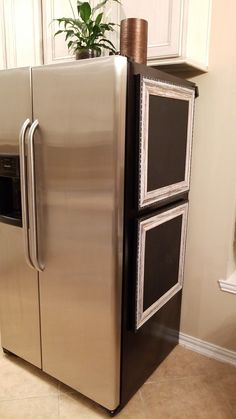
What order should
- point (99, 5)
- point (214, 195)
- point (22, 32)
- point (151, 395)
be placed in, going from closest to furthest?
point (99, 5), point (151, 395), point (214, 195), point (22, 32)

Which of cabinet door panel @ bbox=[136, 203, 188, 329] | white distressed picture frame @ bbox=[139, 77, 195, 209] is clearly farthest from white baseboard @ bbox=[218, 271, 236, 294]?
white distressed picture frame @ bbox=[139, 77, 195, 209]

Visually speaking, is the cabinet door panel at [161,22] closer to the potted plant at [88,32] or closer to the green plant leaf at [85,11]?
the potted plant at [88,32]

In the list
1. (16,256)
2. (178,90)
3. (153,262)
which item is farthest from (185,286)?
(178,90)

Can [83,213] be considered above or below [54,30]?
below

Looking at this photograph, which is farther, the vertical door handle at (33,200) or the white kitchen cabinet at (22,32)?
the white kitchen cabinet at (22,32)

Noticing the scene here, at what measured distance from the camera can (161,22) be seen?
1.62 metres

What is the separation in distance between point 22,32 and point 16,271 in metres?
1.46

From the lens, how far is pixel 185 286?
2.21 metres

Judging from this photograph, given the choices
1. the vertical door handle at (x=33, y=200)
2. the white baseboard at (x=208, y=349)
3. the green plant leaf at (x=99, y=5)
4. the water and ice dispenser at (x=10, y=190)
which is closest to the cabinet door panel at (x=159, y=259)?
the white baseboard at (x=208, y=349)

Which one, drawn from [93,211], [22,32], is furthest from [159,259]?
[22,32]

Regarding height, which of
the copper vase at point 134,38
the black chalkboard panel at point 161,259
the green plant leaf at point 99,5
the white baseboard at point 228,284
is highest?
the green plant leaf at point 99,5

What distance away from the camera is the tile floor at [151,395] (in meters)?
1.74

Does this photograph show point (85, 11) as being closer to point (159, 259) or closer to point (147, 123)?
point (147, 123)

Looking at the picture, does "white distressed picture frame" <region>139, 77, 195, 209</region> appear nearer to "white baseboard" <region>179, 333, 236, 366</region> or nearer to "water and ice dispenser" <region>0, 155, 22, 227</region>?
"water and ice dispenser" <region>0, 155, 22, 227</region>
